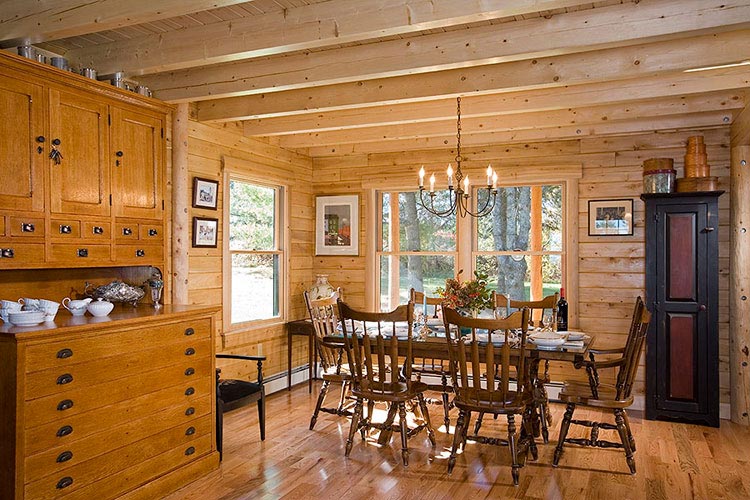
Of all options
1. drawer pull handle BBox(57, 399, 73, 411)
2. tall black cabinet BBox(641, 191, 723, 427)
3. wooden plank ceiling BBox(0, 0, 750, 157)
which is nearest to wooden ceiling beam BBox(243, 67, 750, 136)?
Result: wooden plank ceiling BBox(0, 0, 750, 157)

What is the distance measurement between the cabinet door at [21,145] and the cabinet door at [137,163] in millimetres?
498

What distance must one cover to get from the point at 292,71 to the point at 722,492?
3.61 m

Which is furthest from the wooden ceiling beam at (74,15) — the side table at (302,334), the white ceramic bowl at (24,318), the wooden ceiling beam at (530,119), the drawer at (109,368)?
the side table at (302,334)

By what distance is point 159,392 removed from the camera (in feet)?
11.2

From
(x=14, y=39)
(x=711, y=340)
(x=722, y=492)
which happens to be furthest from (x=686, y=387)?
(x=14, y=39)

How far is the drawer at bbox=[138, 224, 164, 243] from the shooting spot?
3869mm

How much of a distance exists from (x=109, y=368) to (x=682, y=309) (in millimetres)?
4263

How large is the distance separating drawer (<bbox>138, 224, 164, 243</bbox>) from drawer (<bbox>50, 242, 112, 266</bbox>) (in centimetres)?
29

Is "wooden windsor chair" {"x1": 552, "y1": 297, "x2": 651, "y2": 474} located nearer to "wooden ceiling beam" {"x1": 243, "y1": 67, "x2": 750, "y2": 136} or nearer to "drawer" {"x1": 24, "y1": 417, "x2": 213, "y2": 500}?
"wooden ceiling beam" {"x1": 243, "y1": 67, "x2": 750, "y2": 136}

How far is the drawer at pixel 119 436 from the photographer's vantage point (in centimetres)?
274

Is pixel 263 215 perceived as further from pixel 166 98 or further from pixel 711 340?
pixel 711 340

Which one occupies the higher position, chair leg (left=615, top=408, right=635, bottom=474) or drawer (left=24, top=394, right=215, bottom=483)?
drawer (left=24, top=394, right=215, bottom=483)

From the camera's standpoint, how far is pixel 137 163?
3830mm

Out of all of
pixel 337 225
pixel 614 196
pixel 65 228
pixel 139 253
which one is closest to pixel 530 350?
pixel 614 196
